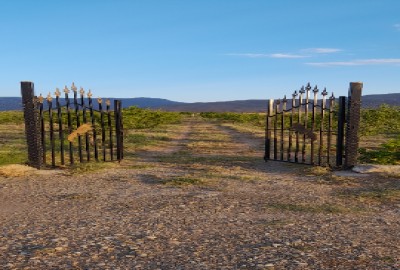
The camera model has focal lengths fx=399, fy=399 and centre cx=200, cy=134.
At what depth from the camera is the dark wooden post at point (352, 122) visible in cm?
1370

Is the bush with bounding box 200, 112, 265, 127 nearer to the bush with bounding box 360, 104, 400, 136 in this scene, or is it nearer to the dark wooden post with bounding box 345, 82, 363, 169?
the bush with bounding box 360, 104, 400, 136

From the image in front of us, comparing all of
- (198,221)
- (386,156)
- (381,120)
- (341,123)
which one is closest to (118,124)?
(341,123)

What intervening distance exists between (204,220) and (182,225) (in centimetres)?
52

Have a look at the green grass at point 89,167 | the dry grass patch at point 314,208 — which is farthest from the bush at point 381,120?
the dry grass patch at point 314,208

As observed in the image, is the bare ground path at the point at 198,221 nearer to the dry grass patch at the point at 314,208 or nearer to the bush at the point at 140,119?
the dry grass patch at the point at 314,208

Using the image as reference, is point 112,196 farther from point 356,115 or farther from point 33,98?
point 356,115

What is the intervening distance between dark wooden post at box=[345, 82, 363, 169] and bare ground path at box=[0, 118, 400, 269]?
4.92ft

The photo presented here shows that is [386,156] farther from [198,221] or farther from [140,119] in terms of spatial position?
[140,119]

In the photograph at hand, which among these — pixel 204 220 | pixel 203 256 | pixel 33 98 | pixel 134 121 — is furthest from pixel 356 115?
pixel 134 121

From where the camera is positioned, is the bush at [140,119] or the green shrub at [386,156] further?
the bush at [140,119]

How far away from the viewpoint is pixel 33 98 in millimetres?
→ 13344

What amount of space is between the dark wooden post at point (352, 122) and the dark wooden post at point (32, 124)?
10.6 metres

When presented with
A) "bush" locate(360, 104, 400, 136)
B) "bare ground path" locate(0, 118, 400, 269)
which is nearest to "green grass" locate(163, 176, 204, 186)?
"bare ground path" locate(0, 118, 400, 269)

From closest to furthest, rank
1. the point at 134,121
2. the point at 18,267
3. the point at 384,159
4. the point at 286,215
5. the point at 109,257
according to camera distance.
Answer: the point at 18,267 → the point at 109,257 → the point at 286,215 → the point at 384,159 → the point at 134,121
